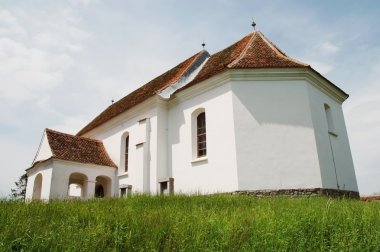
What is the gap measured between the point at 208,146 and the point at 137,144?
3.99 m

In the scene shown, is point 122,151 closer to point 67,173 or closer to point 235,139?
point 67,173

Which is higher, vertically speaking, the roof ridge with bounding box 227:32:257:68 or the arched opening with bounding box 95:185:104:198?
the roof ridge with bounding box 227:32:257:68

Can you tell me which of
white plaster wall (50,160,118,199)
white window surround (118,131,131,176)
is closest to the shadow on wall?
white window surround (118,131,131,176)

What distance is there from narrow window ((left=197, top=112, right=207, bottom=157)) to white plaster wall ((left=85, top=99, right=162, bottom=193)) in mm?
2115

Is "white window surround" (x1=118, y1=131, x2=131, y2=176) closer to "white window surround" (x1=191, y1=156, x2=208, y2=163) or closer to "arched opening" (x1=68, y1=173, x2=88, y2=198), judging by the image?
"arched opening" (x1=68, y1=173, x2=88, y2=198)

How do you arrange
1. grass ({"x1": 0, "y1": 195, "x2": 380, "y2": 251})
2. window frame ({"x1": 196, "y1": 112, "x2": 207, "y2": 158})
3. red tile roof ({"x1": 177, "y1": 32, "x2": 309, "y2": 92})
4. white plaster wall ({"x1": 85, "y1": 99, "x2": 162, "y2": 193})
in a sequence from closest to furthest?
grass ({"x1": 0, "y1": 195, "x2": 380, "y2": 251}), red tile roof ({"x1": 177, "y1": 32, "x2": 309, "y2": 92}), window frame ({"x1": 196, "y1": 112, "x2": 207, "y2": 158}), white plaster wall ({"x1": 85, "y1": 99, "x2": 162, "y2": 193})

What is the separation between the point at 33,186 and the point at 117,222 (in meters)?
14.6

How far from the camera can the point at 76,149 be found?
17375mm

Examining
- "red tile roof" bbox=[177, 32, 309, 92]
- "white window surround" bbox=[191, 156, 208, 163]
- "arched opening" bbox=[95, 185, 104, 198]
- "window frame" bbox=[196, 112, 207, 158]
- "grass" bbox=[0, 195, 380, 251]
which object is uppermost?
"red tile roof" bbox=[177, 32, 309, 92]

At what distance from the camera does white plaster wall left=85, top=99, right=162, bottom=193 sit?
14.8 metres

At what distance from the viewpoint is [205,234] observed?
4.49 meters

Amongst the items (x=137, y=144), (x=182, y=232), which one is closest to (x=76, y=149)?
(x=137, y=144)

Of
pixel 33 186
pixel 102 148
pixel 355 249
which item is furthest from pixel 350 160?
pixel 33 186

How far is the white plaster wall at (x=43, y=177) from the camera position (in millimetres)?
15297
